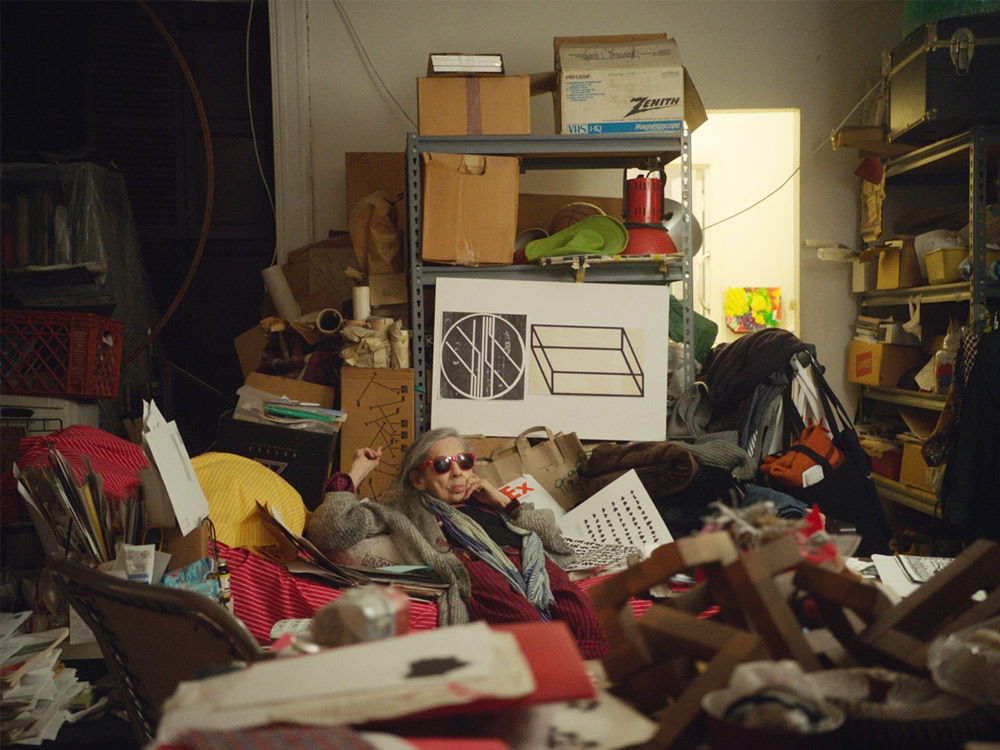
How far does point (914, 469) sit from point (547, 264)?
1.97 m

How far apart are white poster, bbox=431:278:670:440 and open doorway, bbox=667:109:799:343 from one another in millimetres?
1943

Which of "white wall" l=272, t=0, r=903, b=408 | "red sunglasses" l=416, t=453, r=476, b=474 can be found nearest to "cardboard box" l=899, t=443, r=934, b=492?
"white wall" l=272, t=0, r=903, b=408

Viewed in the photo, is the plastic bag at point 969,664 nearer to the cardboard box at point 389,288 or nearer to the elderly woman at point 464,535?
the elderly woman at point 464,535

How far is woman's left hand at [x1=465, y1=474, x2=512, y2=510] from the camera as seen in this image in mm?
2834

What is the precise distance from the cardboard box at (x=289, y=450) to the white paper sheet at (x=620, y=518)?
0.91 meters

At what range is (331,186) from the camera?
14.5ft

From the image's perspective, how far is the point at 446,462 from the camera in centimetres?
276

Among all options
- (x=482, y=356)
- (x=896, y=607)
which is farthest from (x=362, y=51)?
(x=896, y=607)

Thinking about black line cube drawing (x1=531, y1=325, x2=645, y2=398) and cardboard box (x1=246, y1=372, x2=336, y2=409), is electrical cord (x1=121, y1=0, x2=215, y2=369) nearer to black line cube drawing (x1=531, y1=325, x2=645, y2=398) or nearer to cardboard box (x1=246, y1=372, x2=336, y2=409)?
cardboard box (x1=246, y1=372, x2=336, y2=409)

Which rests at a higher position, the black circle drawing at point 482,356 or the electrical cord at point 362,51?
the electrical cord at point 362,51

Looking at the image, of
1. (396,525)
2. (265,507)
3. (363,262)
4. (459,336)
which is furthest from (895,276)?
(265,507)

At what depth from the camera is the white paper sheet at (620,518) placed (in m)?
2.98

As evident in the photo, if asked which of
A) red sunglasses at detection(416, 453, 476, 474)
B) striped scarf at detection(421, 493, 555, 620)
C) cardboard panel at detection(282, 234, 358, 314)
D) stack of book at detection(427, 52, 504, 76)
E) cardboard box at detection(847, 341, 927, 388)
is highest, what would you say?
stack of book at detection(427, 52, 504, 76)

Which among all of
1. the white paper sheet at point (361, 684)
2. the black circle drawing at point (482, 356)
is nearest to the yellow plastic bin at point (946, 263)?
the black circle drawing at point (482, 356)
